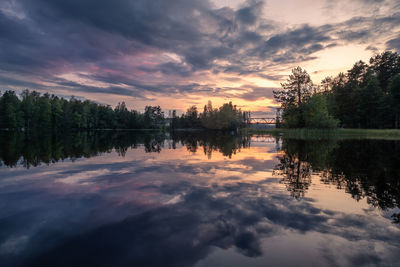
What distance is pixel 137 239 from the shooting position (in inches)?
186

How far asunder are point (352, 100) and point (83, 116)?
123 meters

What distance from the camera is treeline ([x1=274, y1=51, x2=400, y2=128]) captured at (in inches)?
2199

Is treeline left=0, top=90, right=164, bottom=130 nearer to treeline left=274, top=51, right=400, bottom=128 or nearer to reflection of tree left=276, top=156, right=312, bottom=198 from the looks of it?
treeline left=274, top=51, right=400, bottom=128

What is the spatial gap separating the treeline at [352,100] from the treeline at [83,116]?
59925 millimetres

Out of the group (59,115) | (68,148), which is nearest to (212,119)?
(59,115)

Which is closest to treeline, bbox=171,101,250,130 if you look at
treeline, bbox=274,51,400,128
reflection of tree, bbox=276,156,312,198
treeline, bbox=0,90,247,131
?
treeline, bbox=0,90,247,131

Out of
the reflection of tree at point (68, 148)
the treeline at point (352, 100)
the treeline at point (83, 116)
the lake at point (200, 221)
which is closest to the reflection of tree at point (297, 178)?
the lake at point (200, 221)

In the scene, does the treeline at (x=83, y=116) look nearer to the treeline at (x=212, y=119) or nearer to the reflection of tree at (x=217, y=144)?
the treeline at (x=212, y=119)

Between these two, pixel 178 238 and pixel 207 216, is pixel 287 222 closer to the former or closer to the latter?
pixel 207 216

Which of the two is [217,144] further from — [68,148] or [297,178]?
[297,178]

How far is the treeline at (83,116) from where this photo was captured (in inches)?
3681

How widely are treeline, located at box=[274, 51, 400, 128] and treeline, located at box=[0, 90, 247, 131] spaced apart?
59.9 meters

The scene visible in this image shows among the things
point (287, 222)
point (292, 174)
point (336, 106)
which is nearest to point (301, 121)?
point (336, 106)

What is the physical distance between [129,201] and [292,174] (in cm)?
841
